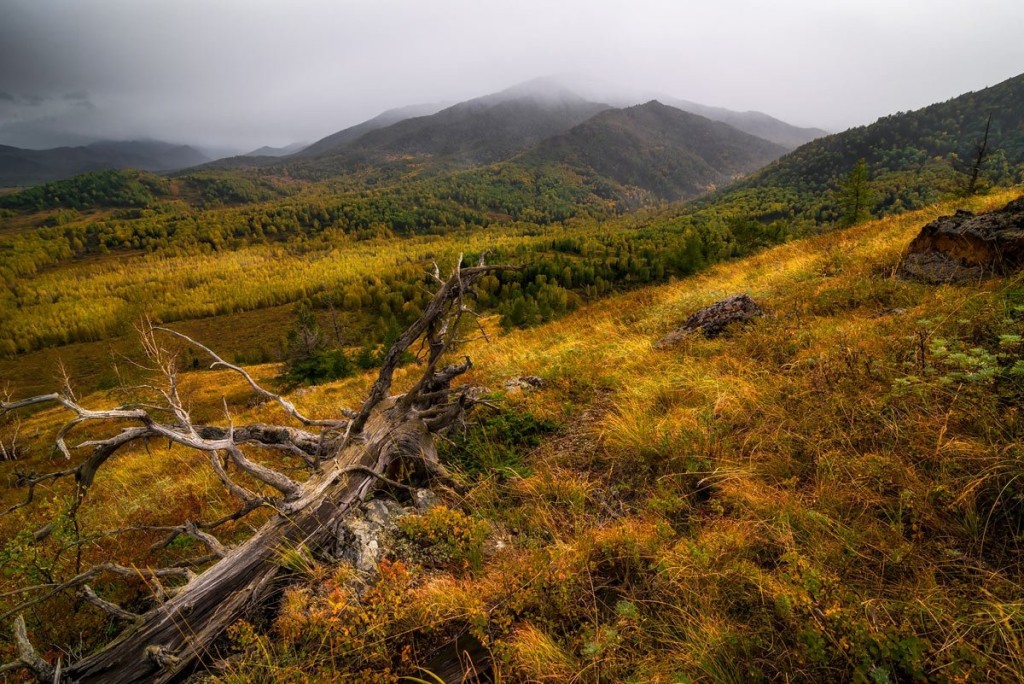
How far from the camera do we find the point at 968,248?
6.44 m

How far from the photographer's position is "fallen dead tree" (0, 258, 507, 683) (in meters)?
2.61

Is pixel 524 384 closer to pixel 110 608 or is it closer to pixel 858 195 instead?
pixel 110 608

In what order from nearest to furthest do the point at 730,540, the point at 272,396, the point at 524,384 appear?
the point at 730,540 → the point at 272,396 → the point at 524,384

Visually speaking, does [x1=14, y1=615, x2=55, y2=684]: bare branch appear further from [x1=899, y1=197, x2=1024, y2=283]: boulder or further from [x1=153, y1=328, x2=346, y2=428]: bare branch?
[x1=899, y1=197, x2=1024, y2=283]: boulder

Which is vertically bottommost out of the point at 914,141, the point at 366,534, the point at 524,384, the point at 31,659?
the point at 524,384

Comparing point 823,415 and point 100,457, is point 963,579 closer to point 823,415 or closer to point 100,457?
point 823,415

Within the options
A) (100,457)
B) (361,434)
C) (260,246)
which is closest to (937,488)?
(361,434)

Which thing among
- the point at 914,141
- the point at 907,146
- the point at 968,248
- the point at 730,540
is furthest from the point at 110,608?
the point at 914,141

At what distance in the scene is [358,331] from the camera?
76312 mm

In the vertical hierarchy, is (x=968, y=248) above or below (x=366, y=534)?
above

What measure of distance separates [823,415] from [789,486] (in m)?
1.02

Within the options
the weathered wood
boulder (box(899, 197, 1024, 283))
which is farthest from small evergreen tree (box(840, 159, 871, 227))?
the weathered wood

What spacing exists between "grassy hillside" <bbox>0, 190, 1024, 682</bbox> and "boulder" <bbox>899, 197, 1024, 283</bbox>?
1.00 metres

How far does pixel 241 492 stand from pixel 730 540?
404 cm
